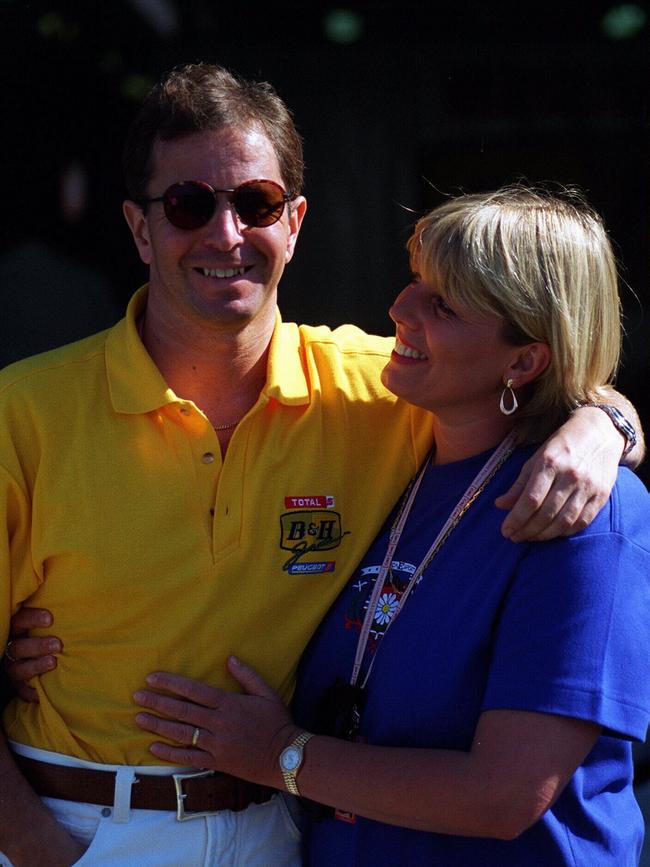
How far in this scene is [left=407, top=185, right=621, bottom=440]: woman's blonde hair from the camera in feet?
7.00

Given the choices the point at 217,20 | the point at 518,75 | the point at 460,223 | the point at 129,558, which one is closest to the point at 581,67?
the point at 518,75

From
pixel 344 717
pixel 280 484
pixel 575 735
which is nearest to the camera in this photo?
pixel 575 735

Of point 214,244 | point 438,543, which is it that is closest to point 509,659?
point 438,543

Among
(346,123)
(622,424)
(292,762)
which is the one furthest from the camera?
(346,123)

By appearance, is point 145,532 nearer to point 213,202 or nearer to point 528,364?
point 213,202

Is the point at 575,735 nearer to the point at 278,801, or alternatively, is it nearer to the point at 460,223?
the point at 278,801

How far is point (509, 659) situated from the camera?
6.28 ft

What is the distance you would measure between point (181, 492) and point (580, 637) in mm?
822

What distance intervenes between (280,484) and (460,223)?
635 millimetres

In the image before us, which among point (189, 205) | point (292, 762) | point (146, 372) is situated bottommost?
point (292, 762)

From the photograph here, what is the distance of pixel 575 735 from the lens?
1.89 meters

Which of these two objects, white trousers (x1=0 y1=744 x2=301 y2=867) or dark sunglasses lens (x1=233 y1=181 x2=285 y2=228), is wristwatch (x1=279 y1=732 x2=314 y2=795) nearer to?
white trousers (x1=0 y1=744 x2=301 y2=867)

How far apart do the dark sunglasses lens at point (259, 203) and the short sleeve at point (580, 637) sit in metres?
0.92

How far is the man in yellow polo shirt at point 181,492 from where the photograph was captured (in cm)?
216
